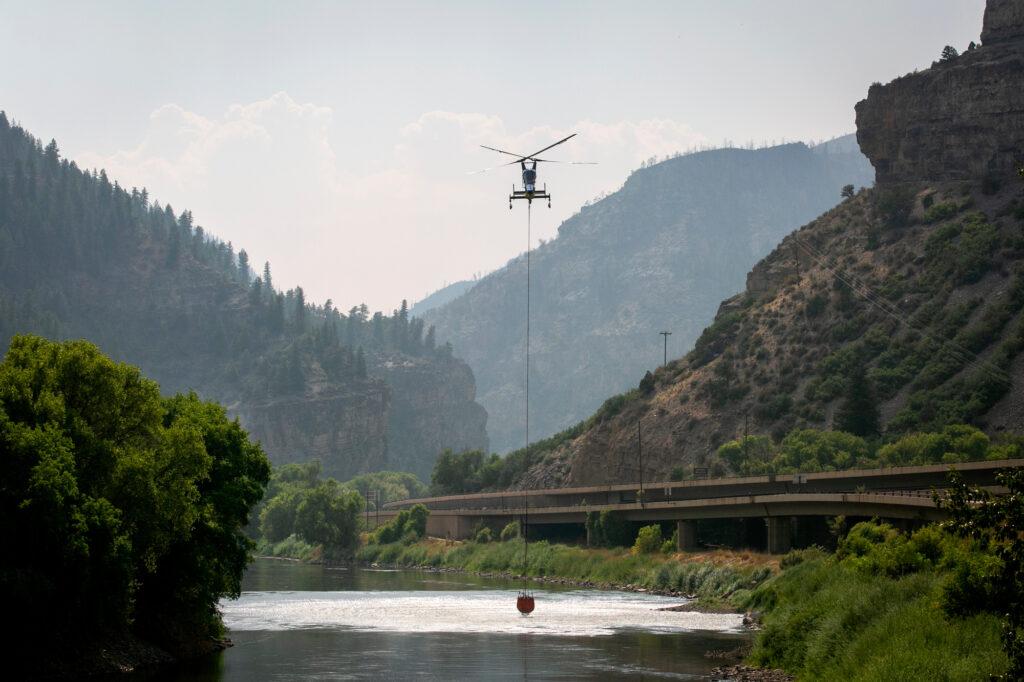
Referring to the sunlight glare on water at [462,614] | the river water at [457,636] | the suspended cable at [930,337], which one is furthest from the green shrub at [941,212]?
the sunlight glare on water at [462,614]

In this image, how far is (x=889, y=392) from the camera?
553 ft

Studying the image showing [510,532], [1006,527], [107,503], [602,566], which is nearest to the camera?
[1006,527]

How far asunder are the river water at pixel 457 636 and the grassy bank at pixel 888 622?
17.6 ft

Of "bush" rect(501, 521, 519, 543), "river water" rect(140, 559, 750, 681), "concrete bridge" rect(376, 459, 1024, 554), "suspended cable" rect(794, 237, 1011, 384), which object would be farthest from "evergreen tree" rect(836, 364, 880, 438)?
"river water" rect(140, 559, 750, 681)

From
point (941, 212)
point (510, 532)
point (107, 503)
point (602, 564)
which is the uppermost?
point (941, 212)

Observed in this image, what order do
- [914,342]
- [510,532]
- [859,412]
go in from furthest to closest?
1. [510,532]
2. [914,342]
3. [859,412]

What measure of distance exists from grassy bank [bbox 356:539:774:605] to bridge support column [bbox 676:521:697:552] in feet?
5.77

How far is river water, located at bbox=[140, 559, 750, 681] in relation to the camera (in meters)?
68.6

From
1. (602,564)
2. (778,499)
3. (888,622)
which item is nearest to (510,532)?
(602,564)

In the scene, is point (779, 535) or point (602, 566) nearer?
point (779, 535)

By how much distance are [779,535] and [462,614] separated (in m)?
30.3

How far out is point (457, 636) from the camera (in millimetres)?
87375

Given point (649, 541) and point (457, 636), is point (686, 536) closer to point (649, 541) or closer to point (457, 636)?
point (649, 541)

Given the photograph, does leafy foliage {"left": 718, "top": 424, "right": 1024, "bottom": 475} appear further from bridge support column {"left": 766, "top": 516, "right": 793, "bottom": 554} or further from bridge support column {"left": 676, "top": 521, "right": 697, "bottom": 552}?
bridge support column {"left": 766, "top": 516, "right": 793, "bottom": 554}
